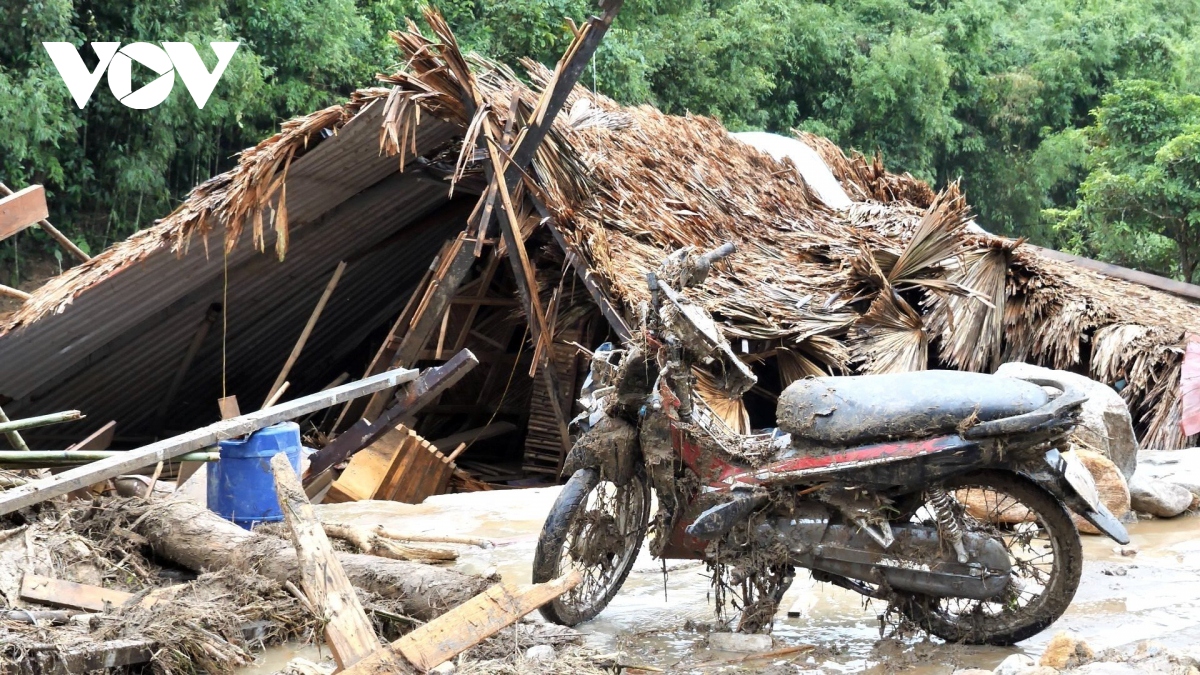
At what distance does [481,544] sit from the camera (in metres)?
6.19

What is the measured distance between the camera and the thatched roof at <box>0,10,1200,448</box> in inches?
307

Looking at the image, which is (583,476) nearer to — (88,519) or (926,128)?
(88,519)

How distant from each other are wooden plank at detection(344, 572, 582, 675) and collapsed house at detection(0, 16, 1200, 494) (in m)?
3.01

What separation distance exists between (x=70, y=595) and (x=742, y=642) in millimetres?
2666

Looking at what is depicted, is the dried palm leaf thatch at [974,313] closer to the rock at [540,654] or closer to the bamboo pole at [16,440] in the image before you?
the rock at [540,654]

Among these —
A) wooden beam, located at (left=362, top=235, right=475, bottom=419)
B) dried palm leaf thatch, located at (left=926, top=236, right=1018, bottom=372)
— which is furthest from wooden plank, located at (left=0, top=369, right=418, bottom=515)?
dried palm leaf thatch, located at (left=926, top=236, right=1018, bottom=372)

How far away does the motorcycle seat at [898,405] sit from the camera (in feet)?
14.1

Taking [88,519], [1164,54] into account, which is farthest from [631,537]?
[1164,54]

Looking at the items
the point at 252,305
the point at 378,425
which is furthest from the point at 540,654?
the point at 252,305

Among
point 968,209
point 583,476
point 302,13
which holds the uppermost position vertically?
point 302,13

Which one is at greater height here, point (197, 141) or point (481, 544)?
point (197, 141)

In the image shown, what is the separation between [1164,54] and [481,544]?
2333 cm

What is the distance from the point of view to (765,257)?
9.44 meters

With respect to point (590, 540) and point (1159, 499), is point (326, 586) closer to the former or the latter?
point (590, 540)
